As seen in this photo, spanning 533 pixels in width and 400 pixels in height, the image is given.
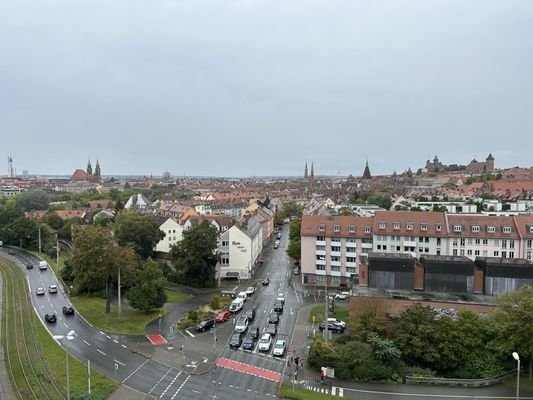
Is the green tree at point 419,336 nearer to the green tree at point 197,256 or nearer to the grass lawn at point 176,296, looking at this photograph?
the grass lawn at point 176,296

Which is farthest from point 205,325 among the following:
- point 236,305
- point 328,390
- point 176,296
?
point 328,390

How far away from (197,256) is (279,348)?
2327 cm

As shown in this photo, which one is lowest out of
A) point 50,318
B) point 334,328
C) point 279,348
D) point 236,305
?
point 279,348

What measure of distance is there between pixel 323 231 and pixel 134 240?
29872 millimetres

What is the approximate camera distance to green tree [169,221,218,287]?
57.6 metres

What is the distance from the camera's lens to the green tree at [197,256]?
2269 inches

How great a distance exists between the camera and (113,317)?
148 feet

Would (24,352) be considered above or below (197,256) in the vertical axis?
below

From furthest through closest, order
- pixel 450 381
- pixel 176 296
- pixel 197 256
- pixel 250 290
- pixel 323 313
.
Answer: pixel 197 256
pixel 250 290
pixel 176 296
pixel 323 313
pixel 450 381

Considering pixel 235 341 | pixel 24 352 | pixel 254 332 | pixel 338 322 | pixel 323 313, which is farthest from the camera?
pixel 323 313

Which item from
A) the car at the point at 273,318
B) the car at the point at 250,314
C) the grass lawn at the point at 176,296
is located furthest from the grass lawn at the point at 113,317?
the car at the point at 273,318

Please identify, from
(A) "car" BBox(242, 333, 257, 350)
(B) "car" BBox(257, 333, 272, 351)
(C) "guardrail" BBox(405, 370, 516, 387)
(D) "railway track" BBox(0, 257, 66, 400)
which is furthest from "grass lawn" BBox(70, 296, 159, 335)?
(C) "guardrail" BBox(405, 370, 516, 387)

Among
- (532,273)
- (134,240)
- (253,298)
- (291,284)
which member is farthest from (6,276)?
(532,273)

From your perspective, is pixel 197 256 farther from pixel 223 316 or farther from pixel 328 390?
pixel 328 390
